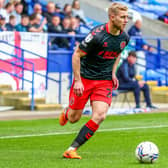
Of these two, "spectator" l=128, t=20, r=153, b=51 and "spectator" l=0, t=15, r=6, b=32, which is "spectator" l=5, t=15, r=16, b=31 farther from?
"spectator" l=128, t=20, r=153, b=51

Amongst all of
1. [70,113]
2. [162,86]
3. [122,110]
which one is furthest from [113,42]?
[162,86]

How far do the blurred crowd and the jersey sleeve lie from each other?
435 inches

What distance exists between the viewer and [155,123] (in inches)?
619

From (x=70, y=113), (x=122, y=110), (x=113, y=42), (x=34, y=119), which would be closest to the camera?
(x=113, y=42)

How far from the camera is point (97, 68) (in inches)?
394

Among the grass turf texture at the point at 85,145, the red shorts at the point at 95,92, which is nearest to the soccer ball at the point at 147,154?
the grass turf texture at the point at 85,145

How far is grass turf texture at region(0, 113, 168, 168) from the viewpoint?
8.96 m

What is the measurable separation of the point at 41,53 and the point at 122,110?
3519 mm

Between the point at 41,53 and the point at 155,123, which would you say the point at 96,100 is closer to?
the point at 155,123

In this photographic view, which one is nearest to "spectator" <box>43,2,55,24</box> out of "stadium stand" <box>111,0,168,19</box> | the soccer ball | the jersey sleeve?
"stadium stand" <box>111,0,168,19</box>

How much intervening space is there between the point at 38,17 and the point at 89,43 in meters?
12.6

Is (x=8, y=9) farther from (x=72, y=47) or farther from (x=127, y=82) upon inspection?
(x=127, y=82)

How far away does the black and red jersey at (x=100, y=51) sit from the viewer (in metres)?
9.65

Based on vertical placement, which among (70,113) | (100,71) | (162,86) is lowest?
(162,86)
